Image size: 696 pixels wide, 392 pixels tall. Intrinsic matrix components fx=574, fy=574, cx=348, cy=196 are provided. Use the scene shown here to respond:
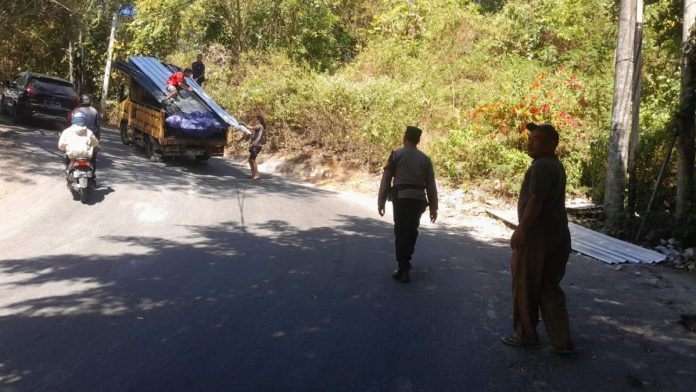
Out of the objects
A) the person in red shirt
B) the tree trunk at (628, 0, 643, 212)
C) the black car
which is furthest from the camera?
the black car

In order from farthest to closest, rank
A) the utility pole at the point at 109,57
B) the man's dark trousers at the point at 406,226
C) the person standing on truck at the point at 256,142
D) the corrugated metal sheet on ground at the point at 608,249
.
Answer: the utility pole at the point at 109,57, the person standing on truck at the point at 256,142, the corrugated metal sheet on ground at the point at 608,249, the man's dark trousers at the point at 406,226

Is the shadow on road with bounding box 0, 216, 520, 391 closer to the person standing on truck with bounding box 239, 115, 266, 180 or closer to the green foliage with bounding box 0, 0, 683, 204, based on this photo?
the person standing on truck with bounding box 239, 115, 266, 180

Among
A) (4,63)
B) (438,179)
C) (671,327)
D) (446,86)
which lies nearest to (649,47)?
(446,86)

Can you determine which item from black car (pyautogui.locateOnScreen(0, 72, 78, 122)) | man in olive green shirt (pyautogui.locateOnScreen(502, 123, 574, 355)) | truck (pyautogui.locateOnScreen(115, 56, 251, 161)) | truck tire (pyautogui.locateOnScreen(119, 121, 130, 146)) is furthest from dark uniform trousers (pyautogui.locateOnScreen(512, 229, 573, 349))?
black car (pyautogui.locateOnScreen(0, 72, 78, 122))

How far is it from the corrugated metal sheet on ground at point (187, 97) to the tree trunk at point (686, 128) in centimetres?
922

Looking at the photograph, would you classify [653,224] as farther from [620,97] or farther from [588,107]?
[588,107]

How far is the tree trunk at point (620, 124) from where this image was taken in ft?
33.2

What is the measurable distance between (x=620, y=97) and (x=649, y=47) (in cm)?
871

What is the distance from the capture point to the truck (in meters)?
13.4

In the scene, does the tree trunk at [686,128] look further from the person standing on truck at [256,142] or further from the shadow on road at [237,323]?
the person standing on truck at [256,142]

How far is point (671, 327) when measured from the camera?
532 centimetres

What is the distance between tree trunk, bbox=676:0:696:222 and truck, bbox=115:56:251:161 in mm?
9255

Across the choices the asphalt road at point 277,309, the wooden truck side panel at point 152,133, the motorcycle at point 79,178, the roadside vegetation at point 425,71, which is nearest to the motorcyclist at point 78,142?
the motorcycle at point 79,178

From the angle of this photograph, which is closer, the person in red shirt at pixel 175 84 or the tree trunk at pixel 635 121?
the tree trunk at pixel 635 121
